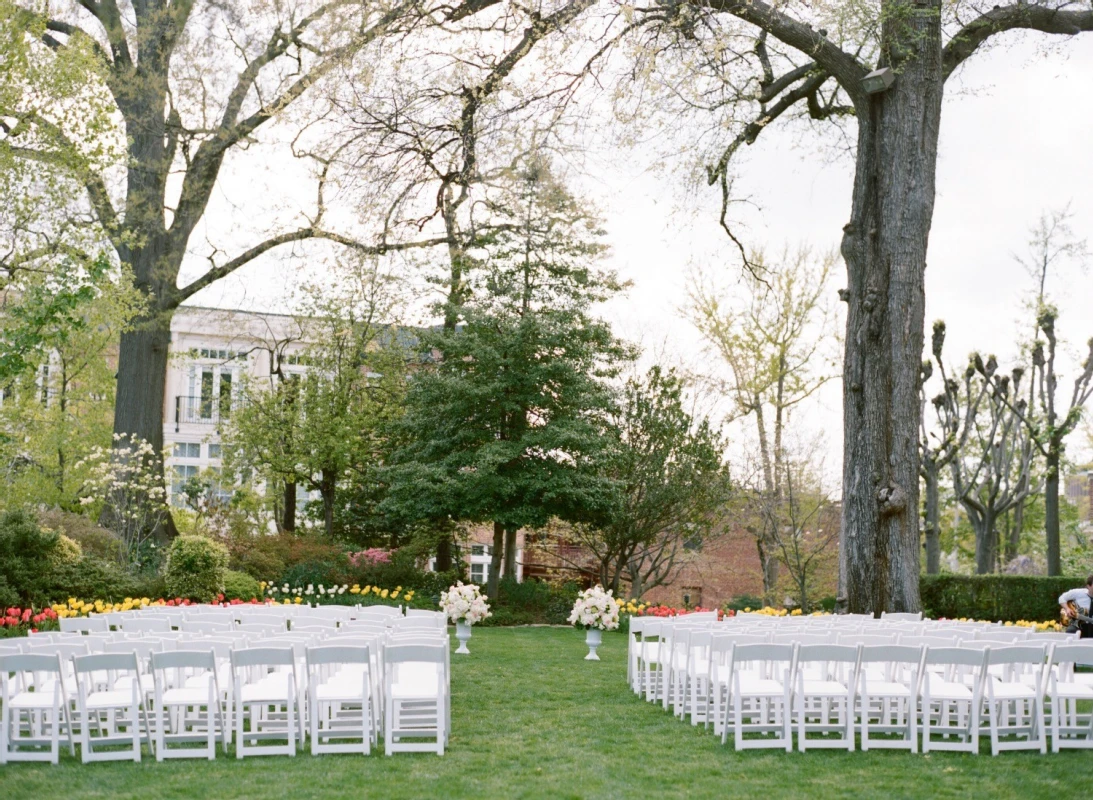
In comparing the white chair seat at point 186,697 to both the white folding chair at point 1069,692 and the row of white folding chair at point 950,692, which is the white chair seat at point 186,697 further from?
the white folding chair at point 1069,692

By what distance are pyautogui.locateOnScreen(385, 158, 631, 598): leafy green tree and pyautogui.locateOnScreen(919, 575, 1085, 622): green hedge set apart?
7050 millimetres

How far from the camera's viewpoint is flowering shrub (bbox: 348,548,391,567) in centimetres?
2356

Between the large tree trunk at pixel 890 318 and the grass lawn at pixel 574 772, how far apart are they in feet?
19.3

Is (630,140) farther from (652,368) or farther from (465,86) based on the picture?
(652,368)

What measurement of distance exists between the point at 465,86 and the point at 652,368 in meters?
12.3

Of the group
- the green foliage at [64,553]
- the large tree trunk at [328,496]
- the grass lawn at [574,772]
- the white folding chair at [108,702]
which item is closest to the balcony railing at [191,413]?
the large tree trunk at [328,496]

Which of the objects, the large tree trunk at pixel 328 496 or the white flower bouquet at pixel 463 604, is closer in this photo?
the white flower bouquet at pixel 463 604

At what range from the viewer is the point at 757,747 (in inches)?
331

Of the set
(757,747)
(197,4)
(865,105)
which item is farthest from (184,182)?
(757,747)

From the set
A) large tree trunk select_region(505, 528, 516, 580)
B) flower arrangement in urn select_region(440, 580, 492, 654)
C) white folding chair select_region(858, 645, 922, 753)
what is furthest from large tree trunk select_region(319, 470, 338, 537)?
white folding chair select_region(858, 645, 922, 753)

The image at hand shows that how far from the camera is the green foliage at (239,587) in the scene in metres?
19.1

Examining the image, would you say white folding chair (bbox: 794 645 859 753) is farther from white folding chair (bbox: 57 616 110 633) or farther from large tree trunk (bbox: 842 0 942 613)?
white folding chair (bbox: 57 616 110 633)

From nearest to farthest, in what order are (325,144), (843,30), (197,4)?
1. (843,30)
2. (325,144)
3. (197,4)

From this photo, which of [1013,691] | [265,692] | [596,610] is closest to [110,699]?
[265,692]
